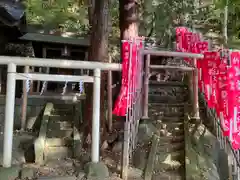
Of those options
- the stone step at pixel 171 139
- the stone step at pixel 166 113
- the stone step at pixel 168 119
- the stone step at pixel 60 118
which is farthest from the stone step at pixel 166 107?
the stone step at pixel 60 118

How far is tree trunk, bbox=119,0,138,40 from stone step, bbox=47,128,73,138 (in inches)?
115

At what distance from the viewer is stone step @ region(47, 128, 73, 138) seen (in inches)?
293

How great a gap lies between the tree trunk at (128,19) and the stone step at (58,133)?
2.93 metres

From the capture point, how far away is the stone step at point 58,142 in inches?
278

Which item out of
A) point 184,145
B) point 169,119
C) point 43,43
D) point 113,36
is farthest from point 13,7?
point 113,36

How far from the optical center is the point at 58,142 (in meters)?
7.16

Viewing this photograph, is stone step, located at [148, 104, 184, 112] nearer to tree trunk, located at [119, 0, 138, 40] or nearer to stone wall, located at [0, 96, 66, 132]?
tree trunk, located at [119, 0, 138, 40]

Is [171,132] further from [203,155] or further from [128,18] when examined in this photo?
[128,18]

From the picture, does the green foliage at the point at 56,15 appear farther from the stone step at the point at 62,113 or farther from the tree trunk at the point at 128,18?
the tree trunk at the point at 128,18

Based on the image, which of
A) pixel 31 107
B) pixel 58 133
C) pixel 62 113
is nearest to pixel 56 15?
pixel 31 107

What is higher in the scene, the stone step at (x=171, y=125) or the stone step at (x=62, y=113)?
the stone step at (x=62, y=113)

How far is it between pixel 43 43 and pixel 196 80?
8.52 metres

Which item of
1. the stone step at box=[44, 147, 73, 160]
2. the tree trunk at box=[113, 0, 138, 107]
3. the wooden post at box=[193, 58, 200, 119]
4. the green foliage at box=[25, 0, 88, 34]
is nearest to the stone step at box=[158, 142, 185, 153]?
the wooden post at box=[193, 58, 200, 119]

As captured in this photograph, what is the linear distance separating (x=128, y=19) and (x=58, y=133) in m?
3.54
